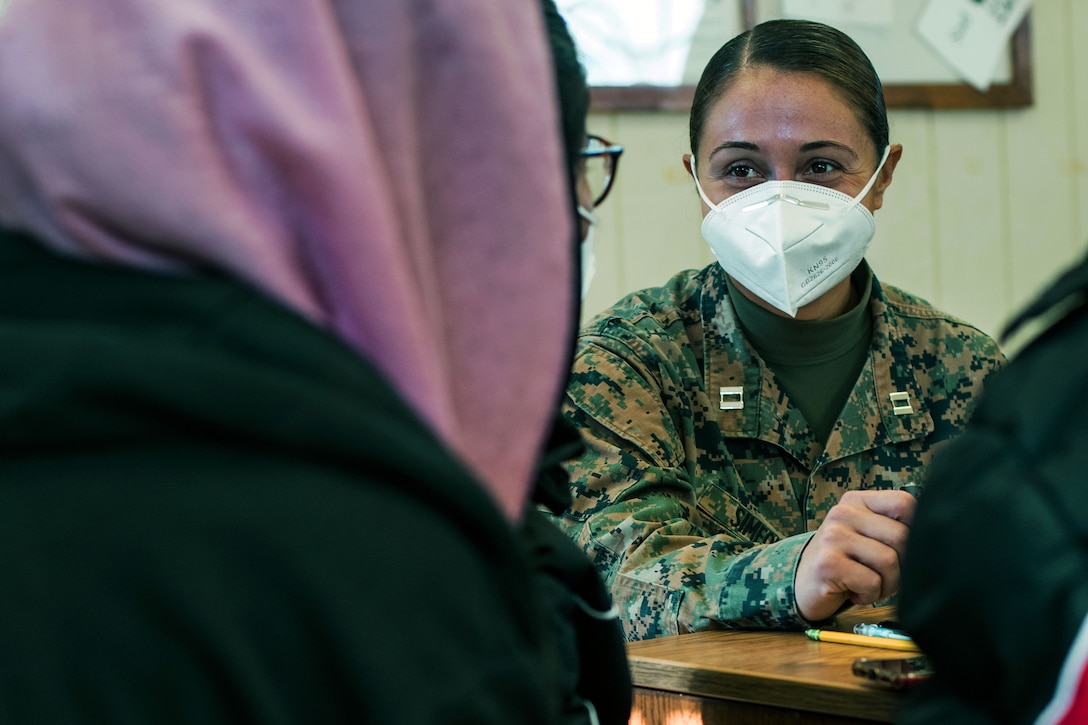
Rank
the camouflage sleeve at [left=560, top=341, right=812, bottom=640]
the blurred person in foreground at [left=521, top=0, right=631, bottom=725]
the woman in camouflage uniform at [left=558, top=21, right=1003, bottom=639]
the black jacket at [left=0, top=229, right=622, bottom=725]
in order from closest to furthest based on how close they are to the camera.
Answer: the black jacket at [left=0, top=229, right=622, bottom=725], the blurred person in foreground at [left=521, top=0, right=631, bottom=725], the camouflage sleeve at [left=560, top=341, right=812, bottom=640], the woman in camouflage uniform at [left=558, top=21, right=1003, bottom=639]

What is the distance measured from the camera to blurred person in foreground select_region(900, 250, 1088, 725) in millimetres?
593

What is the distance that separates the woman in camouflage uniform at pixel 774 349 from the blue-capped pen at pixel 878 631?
0.36 metres

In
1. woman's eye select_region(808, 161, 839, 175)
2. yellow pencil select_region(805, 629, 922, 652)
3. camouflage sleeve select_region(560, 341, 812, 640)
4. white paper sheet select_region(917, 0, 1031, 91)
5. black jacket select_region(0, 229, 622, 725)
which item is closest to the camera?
black jacket select_region(0, 229, 622, 725)

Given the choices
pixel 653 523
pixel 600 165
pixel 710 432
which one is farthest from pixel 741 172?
pixel 600 165

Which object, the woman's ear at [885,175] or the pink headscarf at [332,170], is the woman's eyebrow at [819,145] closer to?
the woman's ear at [885,175]

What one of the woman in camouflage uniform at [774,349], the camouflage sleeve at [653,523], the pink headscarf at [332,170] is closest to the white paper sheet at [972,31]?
the woman in camouflage uniform at [774,349]

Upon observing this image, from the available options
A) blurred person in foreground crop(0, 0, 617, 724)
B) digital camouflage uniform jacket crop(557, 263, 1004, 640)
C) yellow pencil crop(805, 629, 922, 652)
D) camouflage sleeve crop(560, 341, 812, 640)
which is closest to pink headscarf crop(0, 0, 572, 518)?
blurred person in foreground crop(0, 0, 617, 724)

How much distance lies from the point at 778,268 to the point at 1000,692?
1210 millimetres

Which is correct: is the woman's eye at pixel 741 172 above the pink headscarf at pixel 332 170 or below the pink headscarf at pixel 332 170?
below

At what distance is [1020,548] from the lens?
0.59 meters

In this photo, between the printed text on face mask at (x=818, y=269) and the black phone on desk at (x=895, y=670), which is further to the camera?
the printed text on face mask at (x=818, y=269)

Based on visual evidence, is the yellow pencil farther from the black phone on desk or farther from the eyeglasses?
the eyeglasses

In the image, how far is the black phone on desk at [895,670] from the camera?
94 centimetres

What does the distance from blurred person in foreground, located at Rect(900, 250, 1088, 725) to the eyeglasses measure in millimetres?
493
